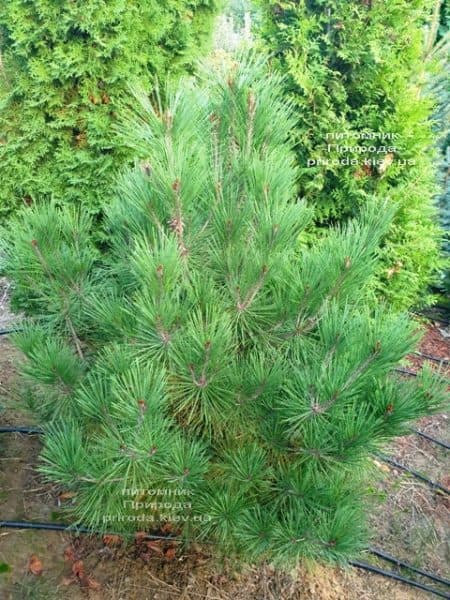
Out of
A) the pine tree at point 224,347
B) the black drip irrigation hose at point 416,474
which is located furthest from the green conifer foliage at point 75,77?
the black drip irrigation hose at point 416,474

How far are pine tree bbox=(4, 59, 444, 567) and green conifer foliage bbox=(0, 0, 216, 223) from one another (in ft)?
4.49

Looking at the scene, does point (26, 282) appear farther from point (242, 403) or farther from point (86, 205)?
point (86, 205)

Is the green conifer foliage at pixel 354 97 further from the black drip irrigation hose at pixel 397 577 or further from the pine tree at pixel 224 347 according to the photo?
the black drip irrigation hose at pixel 397 577

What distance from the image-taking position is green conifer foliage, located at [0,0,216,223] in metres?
2.73

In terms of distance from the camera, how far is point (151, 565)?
197cm

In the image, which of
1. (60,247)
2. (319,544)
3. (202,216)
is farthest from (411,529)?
(60,247)

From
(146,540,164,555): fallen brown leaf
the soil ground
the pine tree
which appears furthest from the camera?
(146,540,164,555): fallen brown leaf

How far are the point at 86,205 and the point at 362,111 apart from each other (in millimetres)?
1656

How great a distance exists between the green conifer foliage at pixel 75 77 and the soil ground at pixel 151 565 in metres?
1.38

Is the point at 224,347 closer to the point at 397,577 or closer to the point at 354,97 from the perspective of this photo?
the point at 397,577

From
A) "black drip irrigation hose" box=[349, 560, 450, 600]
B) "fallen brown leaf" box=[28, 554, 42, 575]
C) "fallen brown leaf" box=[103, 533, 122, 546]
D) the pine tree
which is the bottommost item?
"fallen brown leaf" box=[28, 554, 42, 575]

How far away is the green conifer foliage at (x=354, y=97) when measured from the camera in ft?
8.41

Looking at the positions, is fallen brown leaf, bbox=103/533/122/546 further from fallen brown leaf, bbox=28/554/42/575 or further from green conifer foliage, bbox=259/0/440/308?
green conifer foliage, bbox=259/0/440/308

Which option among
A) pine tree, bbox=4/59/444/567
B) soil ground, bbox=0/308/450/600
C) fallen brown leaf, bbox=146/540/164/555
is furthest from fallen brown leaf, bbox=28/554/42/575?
pine tree, bbox=4/59/444/567
